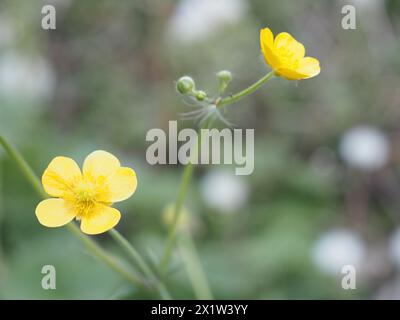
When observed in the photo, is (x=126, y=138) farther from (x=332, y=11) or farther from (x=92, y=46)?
(x=332, y=11)

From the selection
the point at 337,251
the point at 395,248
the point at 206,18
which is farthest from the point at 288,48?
the point at 206,18

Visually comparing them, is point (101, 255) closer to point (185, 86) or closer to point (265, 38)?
point (185, 86)

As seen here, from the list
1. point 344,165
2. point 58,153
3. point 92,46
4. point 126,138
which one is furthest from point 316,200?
point 92,46

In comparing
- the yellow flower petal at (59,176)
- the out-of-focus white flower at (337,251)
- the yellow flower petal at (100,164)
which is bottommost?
the yellow flower petal at (59,176)

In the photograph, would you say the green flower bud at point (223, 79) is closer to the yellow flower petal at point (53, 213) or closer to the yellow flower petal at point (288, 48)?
the yellow flower petal at point (288, 48)

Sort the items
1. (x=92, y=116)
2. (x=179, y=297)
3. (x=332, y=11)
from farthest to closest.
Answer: (x=332, y=11), (x=92, y=116), (x=179, y=297)

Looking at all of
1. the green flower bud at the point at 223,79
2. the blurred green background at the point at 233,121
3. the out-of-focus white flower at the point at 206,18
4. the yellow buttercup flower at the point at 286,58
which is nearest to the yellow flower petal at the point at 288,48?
the yellow buttercup flower at the point at 286,58

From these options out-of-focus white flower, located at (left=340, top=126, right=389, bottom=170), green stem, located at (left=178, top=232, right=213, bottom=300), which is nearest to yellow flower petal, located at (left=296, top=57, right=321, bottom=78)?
green stem, located at (left=178, top=232, right=213, bottom=300)
